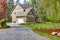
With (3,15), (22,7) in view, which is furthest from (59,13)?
(22,7)

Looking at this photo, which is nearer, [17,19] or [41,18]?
[41,18]

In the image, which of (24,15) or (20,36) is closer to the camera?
(20,36)

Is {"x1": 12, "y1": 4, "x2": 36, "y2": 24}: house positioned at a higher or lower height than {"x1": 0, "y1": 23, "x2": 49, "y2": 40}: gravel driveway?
lower

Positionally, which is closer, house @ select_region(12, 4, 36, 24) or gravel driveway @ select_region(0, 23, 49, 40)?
gravel driveway @ select_region(0, 23, 49, 40)

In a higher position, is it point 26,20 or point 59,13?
point 59,13

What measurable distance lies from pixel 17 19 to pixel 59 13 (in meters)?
43.9

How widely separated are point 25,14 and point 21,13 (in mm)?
3499

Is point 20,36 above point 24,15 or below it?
above

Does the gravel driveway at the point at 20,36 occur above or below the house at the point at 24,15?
above

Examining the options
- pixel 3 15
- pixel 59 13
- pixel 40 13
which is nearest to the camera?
pixel 59 13

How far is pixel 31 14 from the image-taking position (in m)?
61.3

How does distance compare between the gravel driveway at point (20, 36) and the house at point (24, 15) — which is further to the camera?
the house at point (24, 15)

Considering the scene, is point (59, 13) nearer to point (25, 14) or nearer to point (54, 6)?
point (54, 6)

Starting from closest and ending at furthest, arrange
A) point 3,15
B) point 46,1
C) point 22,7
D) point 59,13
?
1. point 59,13
2. point 46,1
3. point 3,15
4. point 22,7
